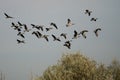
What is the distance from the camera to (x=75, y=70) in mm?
50500

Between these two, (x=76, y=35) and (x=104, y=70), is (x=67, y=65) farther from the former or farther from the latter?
(x=76, y=35)

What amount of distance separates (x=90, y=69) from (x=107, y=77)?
2.91 meters

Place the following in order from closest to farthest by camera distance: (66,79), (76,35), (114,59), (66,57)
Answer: (76,35) < (66,79) < (66,57) < (114,59)

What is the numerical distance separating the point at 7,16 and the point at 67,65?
23.0 metres

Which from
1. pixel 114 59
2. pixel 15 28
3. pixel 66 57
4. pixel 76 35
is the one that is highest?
pixel 114 59

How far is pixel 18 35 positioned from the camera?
3086 cm

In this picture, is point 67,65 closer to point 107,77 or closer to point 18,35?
point 107,77

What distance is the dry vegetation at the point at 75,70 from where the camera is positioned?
49.9m

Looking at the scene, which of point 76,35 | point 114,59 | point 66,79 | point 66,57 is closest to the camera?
point 76,35

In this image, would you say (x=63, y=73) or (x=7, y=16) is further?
(x=63, y=73)

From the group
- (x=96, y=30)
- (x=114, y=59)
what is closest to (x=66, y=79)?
(x=96, y=30)

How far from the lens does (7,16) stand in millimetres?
30500

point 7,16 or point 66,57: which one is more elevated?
point 66,57

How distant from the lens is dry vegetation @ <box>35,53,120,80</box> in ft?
164
